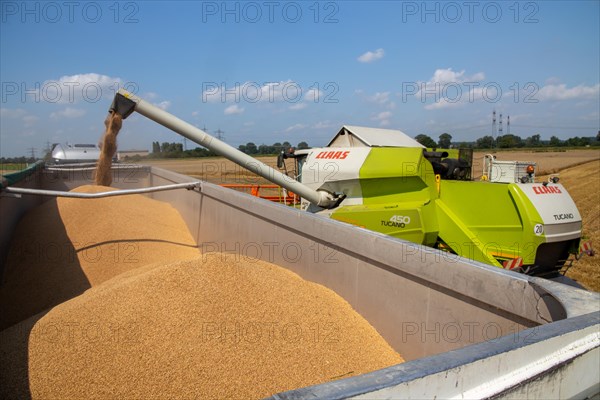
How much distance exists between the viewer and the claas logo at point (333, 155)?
18.9 feet

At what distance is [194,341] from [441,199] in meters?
3.27

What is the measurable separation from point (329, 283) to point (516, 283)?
1719 millimetres

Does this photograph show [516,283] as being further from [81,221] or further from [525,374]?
[81,221]

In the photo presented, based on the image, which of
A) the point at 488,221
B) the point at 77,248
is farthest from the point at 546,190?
the point at 77,248

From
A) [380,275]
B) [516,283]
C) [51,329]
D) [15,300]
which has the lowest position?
[15,300]

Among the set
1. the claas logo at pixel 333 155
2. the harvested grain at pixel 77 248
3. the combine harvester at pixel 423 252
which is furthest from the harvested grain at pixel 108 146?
the claas logo at pixel 333 155

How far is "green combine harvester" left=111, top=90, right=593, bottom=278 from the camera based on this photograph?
4.30 meters

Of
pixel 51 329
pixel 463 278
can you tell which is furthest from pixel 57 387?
pixel 463 278

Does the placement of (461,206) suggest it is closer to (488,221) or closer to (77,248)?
(488,221)

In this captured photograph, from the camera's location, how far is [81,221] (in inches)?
242

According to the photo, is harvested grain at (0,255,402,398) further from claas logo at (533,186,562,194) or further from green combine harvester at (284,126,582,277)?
claas logo at (533,186,562,194)

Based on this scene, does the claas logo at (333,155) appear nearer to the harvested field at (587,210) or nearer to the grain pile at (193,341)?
the grain pile at (193,341)

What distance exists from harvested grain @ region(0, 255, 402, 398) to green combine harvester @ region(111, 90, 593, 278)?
6.05 ft

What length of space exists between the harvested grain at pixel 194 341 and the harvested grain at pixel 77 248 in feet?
5.01
